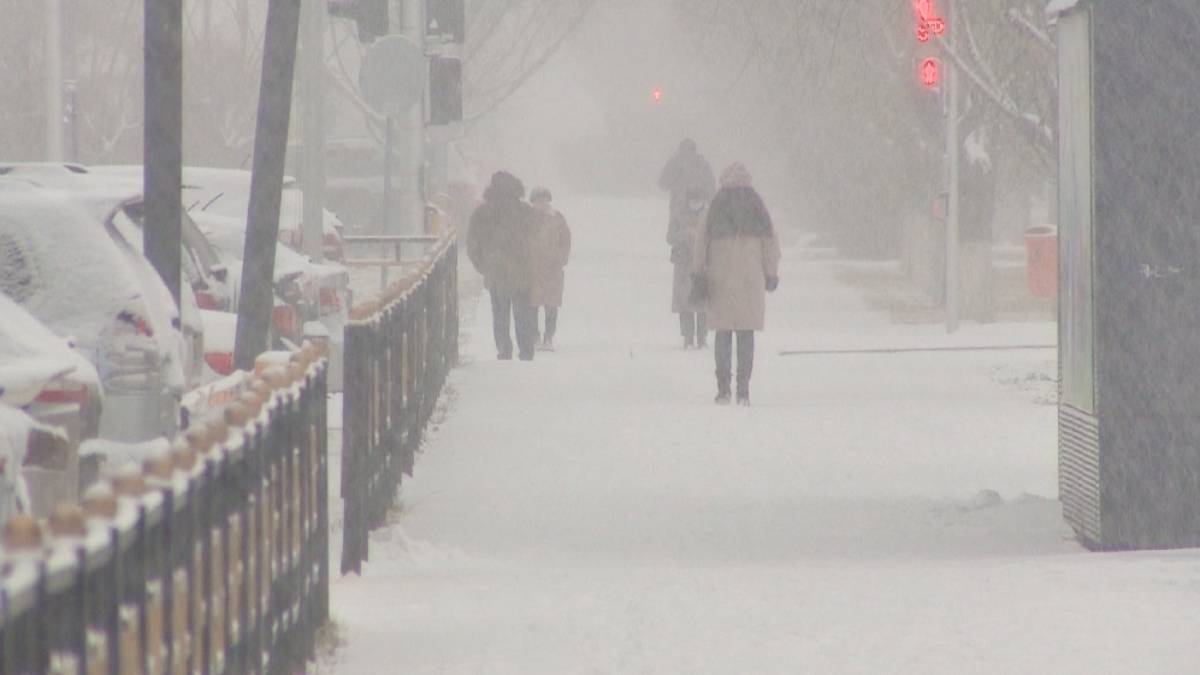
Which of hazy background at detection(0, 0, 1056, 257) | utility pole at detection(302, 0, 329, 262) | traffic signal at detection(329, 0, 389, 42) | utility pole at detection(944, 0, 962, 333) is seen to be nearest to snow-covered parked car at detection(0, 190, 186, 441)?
traffic signal at detection(329, 0, 389, 42)

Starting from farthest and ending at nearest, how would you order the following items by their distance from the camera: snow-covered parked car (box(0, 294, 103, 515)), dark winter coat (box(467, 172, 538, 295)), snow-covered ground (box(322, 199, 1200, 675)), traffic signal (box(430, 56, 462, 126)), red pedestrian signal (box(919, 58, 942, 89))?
red pedestrian signal (box(919, 58, 942, 89)) → dark winter coat (box(467, 172, 538, 295)) → traffic signal (box(430, 56, 462, 126)) → snow-covered parked car (box(0, 294, 103, 515)) → snow-covered ground (box(322, 199, 1200, 675))

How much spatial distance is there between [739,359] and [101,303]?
709cm

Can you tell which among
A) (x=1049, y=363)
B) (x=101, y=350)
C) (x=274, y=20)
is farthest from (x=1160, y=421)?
(x=1049, y=363)

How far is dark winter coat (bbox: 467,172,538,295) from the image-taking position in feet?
66.7

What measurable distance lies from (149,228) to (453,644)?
12.5 feet

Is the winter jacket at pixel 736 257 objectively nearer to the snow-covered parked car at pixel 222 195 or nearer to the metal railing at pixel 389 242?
the snow-covered parked car at pixel 222 195

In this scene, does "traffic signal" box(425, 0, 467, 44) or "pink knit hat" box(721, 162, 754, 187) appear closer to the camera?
"pink knit hat" box(721, 162, 754, 187)

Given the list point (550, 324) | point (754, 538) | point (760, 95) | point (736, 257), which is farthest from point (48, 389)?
point (760, 95)

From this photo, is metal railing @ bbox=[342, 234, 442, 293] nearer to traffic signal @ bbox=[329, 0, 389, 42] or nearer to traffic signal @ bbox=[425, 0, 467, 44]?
→ traffic signal @ bbox=[425, 0, 467, 44]

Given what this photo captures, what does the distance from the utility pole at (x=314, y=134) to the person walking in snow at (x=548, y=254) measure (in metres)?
2.55

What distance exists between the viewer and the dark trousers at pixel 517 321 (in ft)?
66.2

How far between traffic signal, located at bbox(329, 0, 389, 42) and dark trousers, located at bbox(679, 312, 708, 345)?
526 cm

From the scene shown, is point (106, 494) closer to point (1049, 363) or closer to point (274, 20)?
point (274, 20)

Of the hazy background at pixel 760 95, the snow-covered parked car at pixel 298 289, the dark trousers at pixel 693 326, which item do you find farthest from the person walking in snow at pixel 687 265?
the snow-covered parked car at pixel 298 289
